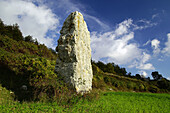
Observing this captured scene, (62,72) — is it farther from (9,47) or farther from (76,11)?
(9,47)

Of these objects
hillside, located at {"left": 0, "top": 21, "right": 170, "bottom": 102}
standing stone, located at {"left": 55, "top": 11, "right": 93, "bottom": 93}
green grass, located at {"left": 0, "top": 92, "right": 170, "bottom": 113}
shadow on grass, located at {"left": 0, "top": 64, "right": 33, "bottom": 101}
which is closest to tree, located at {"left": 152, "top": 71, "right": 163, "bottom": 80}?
hillside, located at {"left": 0, "top": 21, "right": 170, "bottom": 102}

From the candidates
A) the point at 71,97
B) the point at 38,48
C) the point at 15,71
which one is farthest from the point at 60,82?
the point at 38,48

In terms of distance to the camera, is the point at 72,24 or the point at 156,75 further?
the point at 156,75

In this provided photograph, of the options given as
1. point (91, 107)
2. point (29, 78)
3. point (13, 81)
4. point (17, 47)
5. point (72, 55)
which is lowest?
point (91, 107)

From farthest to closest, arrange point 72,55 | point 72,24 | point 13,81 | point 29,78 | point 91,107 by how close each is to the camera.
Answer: point 13,81, point 29,78, point 72,24, point 72,55, point 91,107

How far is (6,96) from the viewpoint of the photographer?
6020 mm

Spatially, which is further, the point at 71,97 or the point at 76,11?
the point at 76,11

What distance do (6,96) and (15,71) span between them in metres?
3.19

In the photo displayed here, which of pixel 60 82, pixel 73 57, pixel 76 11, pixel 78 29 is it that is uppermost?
pixel 76 11

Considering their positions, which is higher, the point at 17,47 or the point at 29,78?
the point at 17,47

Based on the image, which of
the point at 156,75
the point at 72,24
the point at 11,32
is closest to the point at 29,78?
the point at 72,24

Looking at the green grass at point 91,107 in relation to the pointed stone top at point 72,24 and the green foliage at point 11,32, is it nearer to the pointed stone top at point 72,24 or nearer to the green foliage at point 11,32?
the pointed stone top at point 72,24

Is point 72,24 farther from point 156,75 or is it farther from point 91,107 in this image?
point 156,75

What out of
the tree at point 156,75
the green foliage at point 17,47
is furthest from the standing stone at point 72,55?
the tree at point 156,75
